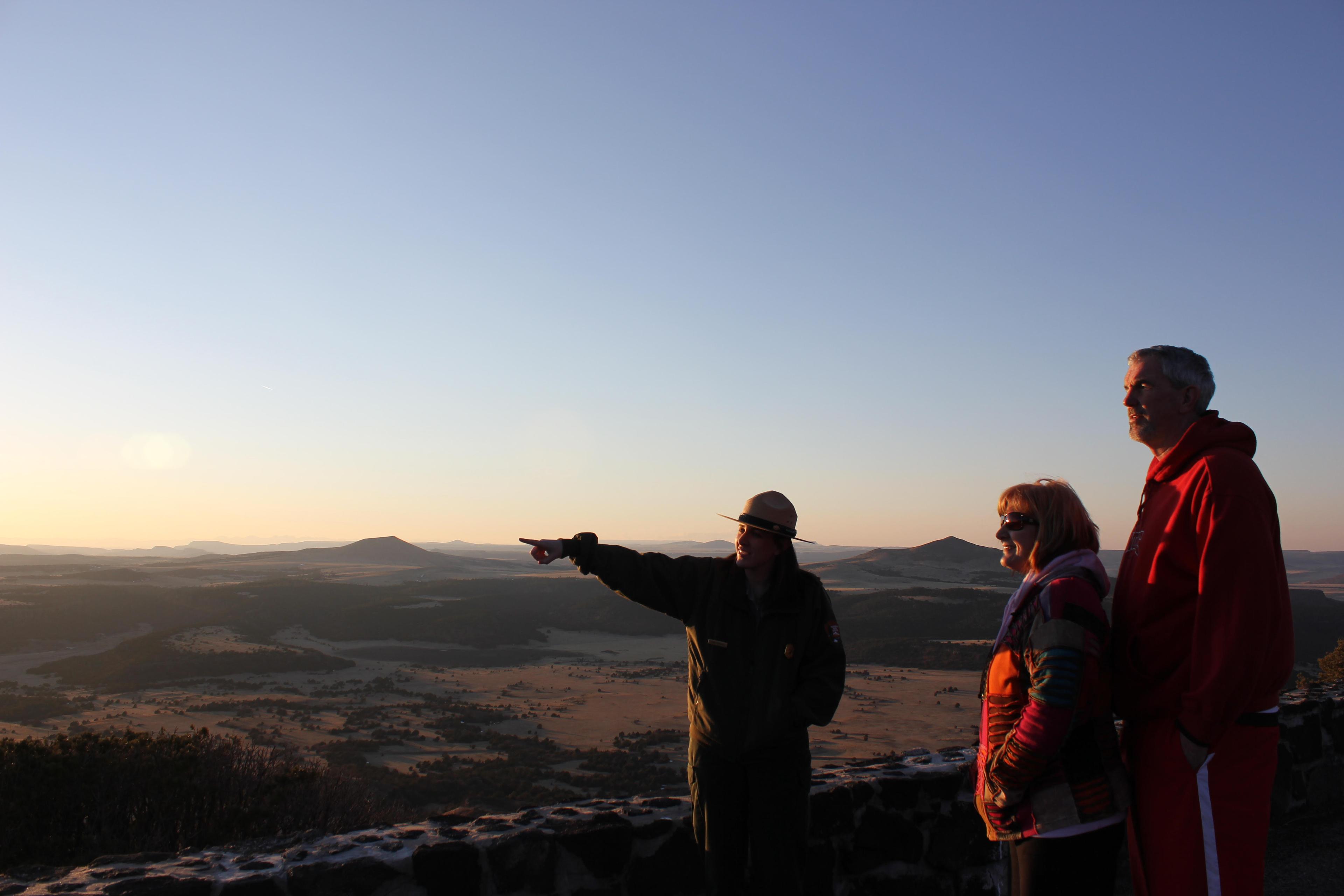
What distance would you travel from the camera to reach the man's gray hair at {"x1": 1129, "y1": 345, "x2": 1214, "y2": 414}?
2375mm

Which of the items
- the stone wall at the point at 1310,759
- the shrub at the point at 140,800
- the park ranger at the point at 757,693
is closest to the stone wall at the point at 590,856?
the park ranger at the point at 757,693

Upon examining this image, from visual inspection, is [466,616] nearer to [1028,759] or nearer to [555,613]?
[555,613]

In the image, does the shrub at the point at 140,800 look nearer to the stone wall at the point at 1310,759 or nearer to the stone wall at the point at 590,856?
the stone wall at the point at 590,856

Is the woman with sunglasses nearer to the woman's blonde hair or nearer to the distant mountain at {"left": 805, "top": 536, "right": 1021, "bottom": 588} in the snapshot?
the woman's blonde hair

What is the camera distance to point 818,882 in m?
3.62

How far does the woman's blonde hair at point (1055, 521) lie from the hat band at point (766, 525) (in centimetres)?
86

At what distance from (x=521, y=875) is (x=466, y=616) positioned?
33753 millimetres

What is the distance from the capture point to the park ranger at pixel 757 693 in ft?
9.29

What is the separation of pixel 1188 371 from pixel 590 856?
2.78m

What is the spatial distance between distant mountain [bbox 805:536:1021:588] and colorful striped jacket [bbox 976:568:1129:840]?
53639mm

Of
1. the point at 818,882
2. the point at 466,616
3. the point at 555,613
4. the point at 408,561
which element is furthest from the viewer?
the point at 408,561

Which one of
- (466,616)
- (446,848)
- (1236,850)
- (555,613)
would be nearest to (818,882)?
(446,848)

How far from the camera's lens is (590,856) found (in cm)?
328

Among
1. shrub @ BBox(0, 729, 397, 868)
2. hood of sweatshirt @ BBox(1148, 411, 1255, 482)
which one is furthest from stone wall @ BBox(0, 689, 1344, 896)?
shrub @ BBox(0, 729, 397, 868)
